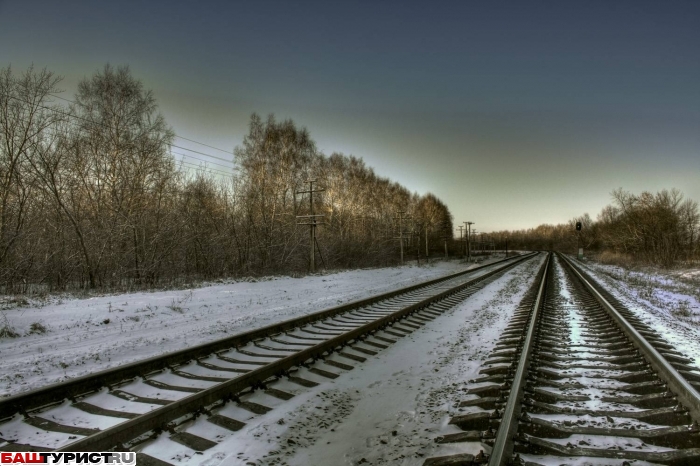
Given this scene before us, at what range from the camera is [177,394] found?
4.54 metres

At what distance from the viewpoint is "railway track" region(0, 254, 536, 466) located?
342 centimetres

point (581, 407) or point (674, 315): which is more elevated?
point (581, 407)

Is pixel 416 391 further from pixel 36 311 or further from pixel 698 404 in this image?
pixel 36 311

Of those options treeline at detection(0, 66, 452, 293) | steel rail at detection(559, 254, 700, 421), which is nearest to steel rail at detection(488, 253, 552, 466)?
steel rail at detection(559, 254, 700, 421)

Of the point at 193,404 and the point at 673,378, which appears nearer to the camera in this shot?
the point at 193,404

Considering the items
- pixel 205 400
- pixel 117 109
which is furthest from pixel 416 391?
pixel 117 109

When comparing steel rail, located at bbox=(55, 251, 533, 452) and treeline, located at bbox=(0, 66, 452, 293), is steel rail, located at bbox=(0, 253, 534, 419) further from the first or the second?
treeline, located at bbox=(0, 66, 452, 293)

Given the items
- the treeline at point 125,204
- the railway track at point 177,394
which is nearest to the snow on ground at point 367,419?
the railway track at point 177,394

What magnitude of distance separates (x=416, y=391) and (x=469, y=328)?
4.29 meters

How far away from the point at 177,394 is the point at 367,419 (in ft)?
7.36

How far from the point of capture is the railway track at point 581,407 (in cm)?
302

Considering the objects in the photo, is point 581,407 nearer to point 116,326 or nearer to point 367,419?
point 367,419

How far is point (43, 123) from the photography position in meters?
15.8

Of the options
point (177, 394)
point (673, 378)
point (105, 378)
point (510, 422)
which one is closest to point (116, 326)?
point (105, 378)
